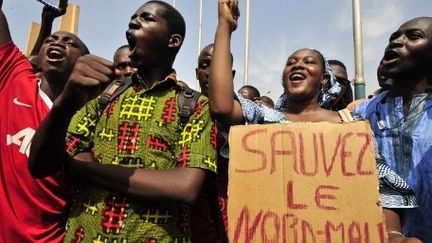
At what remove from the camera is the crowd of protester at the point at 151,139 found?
5.75 feet

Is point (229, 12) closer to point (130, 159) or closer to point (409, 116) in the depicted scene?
point (130, 159)

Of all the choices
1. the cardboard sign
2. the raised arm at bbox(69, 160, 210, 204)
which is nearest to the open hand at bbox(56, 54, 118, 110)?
the raised arm at bbox(69, 160, 210, 204)

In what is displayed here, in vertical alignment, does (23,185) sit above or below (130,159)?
below

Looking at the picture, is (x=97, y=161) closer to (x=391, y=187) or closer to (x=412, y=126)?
(x=391, y=187)

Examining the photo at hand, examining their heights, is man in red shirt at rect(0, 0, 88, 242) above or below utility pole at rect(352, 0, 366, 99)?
below

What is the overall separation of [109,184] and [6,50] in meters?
1.10

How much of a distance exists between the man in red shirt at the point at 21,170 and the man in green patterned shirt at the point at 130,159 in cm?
16

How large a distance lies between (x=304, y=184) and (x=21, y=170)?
126cm

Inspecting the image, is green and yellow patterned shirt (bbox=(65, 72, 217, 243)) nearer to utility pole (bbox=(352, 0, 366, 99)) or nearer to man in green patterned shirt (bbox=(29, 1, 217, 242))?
man in green patterned shirt (bbox=(29, 1, 217, 242))

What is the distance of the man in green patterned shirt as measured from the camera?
1.74 m

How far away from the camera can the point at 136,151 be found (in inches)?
73.3

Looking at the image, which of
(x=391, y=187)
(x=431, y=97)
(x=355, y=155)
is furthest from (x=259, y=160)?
(x=431, y=97)

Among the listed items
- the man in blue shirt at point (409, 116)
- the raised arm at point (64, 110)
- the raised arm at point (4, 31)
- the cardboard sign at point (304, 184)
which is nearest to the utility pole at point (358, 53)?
the man in blue shirt at point (409, 116)

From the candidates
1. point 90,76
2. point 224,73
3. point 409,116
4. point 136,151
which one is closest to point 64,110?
point 90,76
